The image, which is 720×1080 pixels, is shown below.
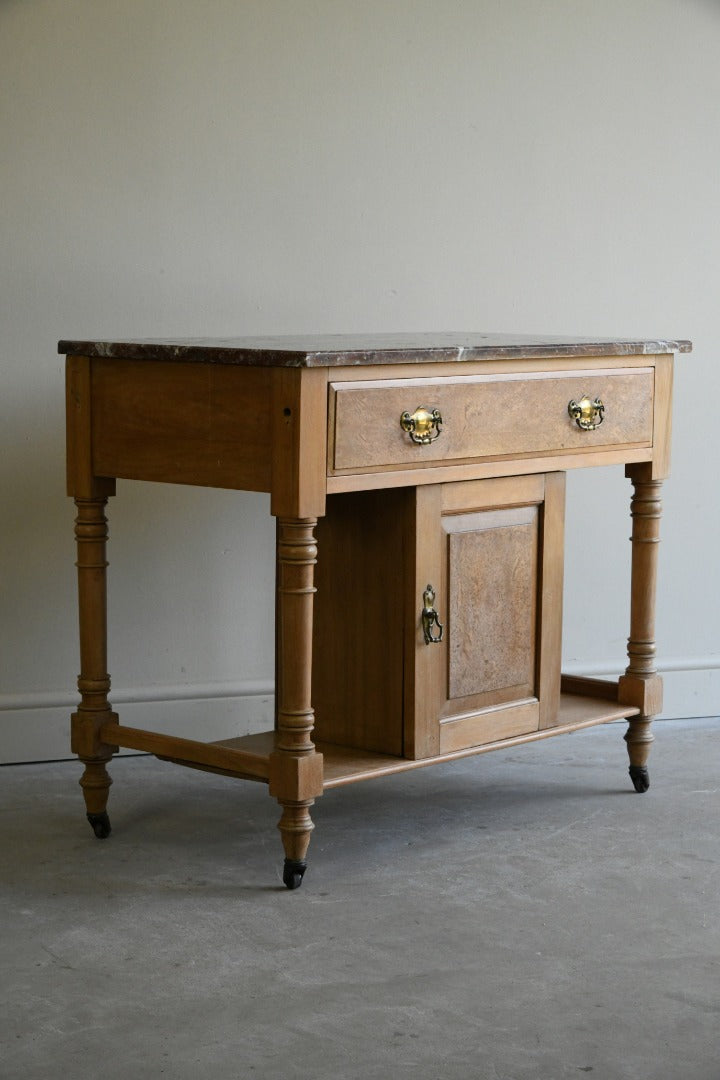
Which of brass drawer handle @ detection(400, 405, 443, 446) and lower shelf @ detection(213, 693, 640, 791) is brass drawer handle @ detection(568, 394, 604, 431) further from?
lower shelf @ detection(213, 693, 640, 791)

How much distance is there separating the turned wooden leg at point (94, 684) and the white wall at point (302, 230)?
0.53 meters

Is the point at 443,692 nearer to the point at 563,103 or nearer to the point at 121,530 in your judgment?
the point at 121,530

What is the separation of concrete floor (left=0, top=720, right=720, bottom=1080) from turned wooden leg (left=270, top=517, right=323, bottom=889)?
4.1 inches

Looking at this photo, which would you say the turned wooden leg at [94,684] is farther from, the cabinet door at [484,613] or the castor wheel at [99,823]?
the cabinet door at [484,613]

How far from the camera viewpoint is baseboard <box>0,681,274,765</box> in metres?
3.24

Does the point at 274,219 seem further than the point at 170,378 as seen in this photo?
Yes

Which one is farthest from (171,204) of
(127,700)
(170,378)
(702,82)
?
(702,82)

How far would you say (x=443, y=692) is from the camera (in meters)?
2.71

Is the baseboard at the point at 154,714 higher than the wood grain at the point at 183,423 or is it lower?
lower

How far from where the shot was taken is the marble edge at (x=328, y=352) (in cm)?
233

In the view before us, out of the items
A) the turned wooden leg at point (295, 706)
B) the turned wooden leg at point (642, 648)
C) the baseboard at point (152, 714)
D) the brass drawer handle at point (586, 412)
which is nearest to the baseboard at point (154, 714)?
the baseboard at point (152, 714)

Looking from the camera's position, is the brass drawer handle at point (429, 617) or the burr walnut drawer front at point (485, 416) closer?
the burr walnut drawer front at point (485, 416)

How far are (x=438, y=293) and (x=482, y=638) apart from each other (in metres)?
1.06

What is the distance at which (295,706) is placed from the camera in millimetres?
2445
